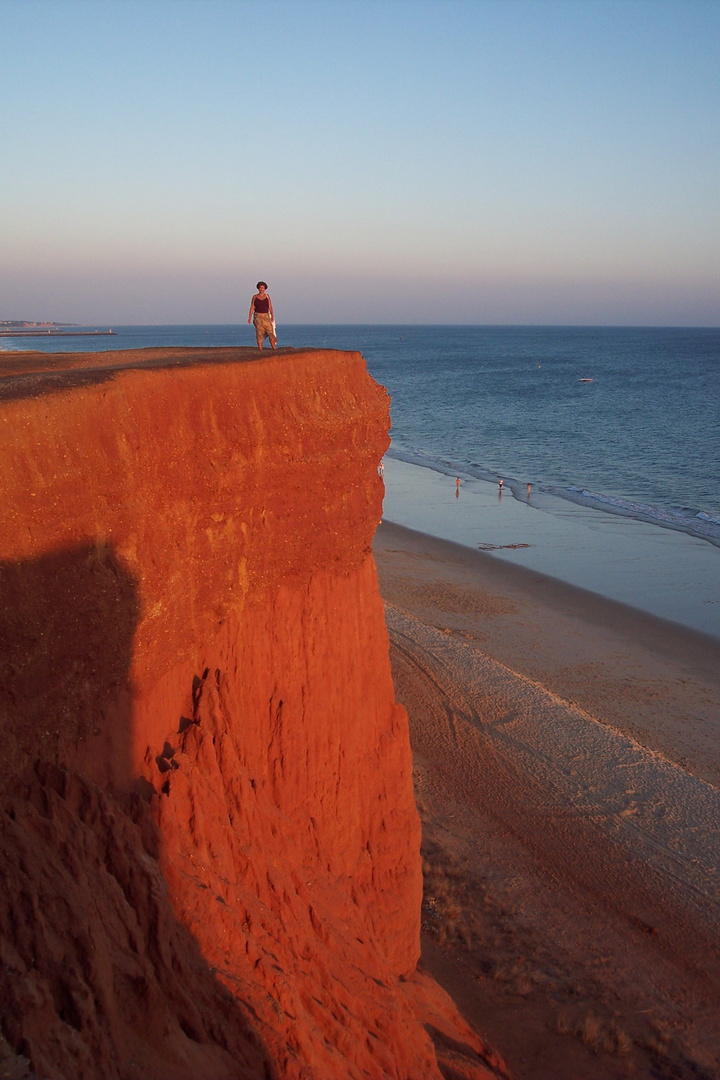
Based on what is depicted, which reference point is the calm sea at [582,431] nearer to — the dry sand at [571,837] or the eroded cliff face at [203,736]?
the dry sand at [571,837]

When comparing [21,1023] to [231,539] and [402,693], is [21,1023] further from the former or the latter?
[402,693]

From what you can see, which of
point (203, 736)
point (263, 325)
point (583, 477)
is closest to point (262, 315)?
point (263, 325)

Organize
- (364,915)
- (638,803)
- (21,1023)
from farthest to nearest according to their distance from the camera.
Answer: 1. (638,803)
2. (364,915)
3. (21,1023)

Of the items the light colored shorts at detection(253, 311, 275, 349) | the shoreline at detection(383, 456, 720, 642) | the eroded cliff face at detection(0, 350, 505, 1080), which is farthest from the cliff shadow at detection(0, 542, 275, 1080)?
the shoreline at detection(383, 456, 720, 642)

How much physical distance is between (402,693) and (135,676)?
1137 centimetres

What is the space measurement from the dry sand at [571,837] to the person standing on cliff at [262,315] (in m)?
7.79

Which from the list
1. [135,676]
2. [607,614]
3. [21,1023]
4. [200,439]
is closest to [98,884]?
[21,1023]

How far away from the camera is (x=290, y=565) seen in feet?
24.0

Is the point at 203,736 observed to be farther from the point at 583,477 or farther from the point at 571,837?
the point at 583,477

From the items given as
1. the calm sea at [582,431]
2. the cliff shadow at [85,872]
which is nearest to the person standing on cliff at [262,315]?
the cliff shadow at [85,872]

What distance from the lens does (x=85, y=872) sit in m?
4.57

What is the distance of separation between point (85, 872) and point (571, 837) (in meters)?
9.78

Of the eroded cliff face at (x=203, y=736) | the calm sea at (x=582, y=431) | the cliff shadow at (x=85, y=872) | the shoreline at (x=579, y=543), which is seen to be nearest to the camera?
the cliff shadow at (x=85, y=872)

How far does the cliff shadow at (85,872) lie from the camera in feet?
12.7
